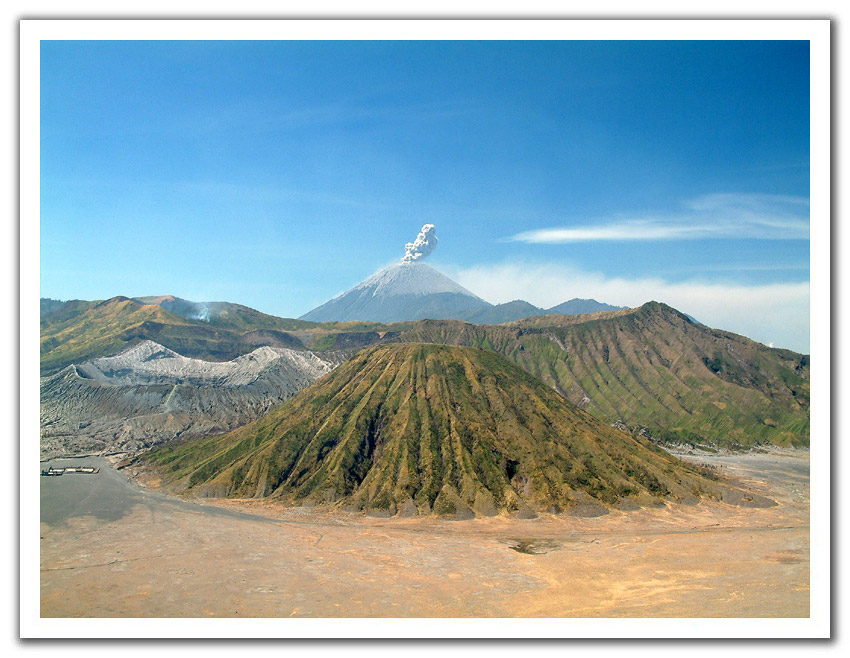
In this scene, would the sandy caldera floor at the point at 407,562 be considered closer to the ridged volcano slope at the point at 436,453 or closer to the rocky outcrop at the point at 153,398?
the ridged volcano slope at the point at 436,453

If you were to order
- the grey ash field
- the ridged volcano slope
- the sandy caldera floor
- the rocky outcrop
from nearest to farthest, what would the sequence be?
the sandy caldera floor
the grey ash field
the ridged volcano slope
the rocky outcrop

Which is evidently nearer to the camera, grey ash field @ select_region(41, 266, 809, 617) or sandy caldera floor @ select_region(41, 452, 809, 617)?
sandy caldera floor @ select_region(41, 452, 809, 617)

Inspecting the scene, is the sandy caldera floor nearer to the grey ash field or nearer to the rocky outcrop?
the grey ash field

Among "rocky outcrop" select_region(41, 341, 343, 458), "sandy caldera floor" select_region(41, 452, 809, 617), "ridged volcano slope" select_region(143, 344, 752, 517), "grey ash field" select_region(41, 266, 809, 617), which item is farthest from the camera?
"rocky outcrop" select_region(41, 341, 343, 458)

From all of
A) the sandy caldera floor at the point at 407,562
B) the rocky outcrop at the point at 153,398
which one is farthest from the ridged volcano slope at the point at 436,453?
the rocky outcrop at the point at 153,398

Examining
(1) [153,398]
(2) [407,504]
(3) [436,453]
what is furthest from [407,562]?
(1) [153,398]

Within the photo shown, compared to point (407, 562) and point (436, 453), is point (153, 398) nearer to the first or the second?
point (436, 453)

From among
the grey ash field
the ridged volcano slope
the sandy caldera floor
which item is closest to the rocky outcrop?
the grey ash field
